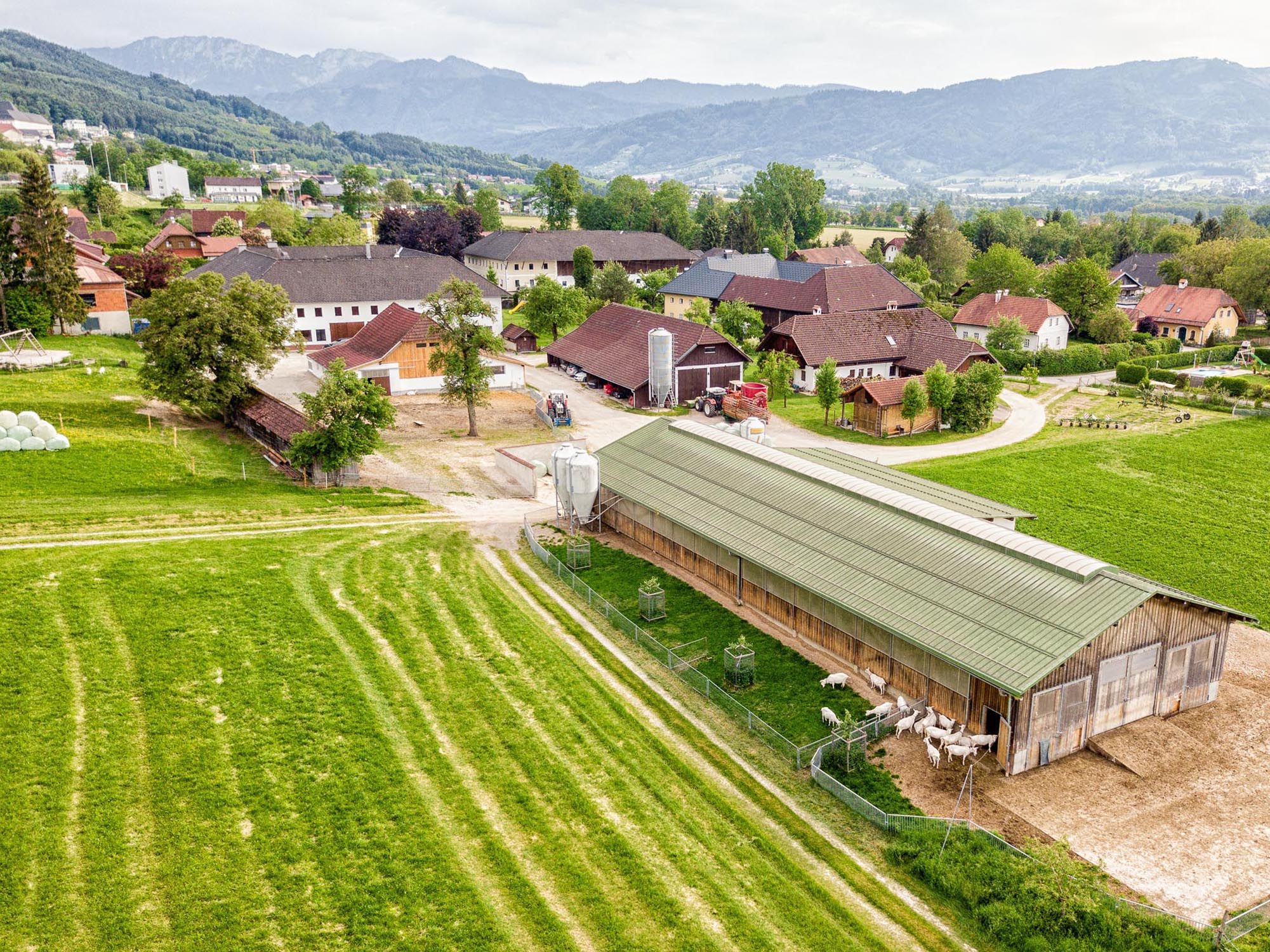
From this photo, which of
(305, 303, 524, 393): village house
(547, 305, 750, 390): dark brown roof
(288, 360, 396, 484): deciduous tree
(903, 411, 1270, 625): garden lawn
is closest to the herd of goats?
(903, 411, 1270, 625): garden lawn

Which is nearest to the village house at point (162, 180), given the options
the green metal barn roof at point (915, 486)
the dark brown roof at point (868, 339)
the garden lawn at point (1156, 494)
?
the dark brown roof at point (868, 339)

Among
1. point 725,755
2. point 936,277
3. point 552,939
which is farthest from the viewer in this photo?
point 936,277

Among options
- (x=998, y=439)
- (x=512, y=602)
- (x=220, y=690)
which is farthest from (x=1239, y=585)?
(x=220, y=690)

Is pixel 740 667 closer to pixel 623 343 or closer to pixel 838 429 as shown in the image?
pixel 838 429

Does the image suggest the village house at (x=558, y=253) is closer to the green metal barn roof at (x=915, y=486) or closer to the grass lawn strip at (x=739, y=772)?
the green metal barn roof at (x=915, y=486)

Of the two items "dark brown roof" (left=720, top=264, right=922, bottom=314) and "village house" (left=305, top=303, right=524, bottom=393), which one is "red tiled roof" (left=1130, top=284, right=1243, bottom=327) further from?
"village house" (left=305, top=303, right=524, bottom=393)

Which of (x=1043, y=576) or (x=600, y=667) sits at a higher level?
(x=1043, y=576)

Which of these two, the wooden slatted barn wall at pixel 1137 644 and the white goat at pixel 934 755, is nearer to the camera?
the wooden slatted barn wall at pixel 1137 644

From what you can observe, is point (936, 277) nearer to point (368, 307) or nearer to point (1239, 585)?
point (368, 307)
